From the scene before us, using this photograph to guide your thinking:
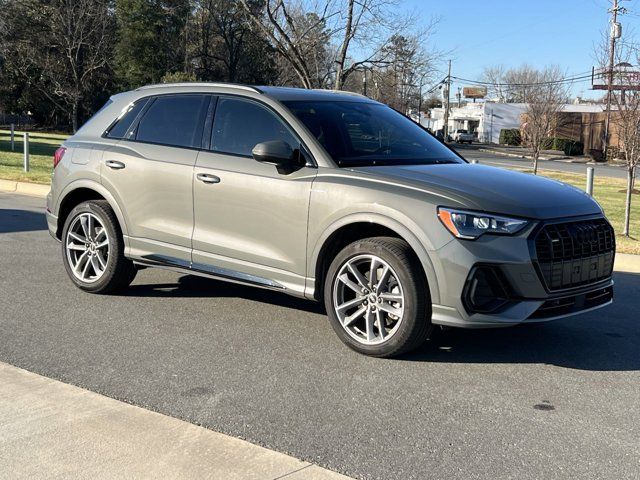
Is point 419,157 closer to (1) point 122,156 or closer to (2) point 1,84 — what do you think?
(1) point 122,156

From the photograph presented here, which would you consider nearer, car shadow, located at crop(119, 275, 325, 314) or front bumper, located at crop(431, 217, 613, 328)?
front bumper, located at crop(431, 217, 613, 328)

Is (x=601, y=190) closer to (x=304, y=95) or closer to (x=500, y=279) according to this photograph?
(x=304, y=95)

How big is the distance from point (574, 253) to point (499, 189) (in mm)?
636

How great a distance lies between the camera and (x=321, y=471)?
3.22 metres

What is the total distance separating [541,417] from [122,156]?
4.04 m

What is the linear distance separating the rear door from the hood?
1.54 meters

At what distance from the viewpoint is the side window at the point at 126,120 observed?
6332mm

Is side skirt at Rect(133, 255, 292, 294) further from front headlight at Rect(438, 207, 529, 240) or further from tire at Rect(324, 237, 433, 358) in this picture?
front headlight at Rect(438, 207, 529, 240)

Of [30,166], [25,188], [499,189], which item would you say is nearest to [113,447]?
[499,189]

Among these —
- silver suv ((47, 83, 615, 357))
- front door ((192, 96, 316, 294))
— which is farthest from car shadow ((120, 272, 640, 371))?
front door ((192, 96, 316, 294))

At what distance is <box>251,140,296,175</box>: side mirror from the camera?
5027 mm

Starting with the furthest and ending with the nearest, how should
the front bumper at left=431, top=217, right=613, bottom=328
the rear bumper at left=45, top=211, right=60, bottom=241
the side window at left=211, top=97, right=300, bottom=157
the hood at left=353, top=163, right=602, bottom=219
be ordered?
the rear bumper at left=45, top=211, right=60, bottom=241, the side window at left=211, top=97, right=300, bottom=157, the hood at left=353, top=163, right=602, bottom=219, the front bumper at left=431, top=217, right=613, bottom=328

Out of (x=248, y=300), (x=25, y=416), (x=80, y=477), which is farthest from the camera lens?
(x=248, y=300)

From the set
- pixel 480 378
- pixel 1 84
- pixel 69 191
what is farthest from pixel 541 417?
pixel 1 84
